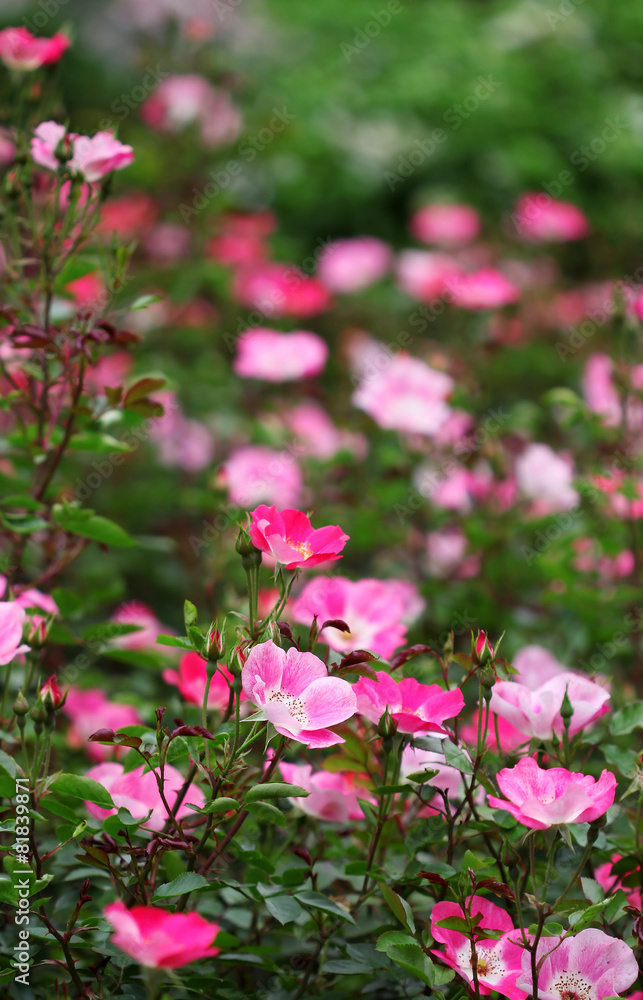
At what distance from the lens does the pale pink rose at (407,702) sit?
36.9 inches

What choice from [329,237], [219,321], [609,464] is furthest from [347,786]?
[329,237]

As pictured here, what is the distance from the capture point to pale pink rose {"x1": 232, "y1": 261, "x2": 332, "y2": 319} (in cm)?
285

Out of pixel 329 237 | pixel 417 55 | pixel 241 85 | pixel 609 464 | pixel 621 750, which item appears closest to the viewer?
pixel 621 750

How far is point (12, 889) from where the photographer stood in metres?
0.89

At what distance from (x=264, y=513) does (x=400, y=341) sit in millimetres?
2152

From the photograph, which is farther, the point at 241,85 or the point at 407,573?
the point at 241,85

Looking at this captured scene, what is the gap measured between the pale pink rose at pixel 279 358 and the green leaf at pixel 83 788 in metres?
1.40

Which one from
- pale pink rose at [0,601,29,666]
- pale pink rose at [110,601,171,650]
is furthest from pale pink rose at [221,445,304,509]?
pale pink rose at [0,601,29,666]

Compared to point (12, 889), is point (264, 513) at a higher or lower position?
higher

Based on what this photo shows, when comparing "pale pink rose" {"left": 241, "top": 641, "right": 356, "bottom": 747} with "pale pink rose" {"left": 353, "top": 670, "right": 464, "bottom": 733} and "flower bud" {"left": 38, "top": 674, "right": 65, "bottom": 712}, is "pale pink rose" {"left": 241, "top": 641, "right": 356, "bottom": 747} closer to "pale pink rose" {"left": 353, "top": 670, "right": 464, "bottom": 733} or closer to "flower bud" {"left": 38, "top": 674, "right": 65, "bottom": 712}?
"pale pink rose" {"left": 353, "top": 670, "right": 464, "bottom": 733}

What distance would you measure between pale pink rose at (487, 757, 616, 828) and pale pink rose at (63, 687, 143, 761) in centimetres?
82

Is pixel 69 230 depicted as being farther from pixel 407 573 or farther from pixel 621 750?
pixel 407 573

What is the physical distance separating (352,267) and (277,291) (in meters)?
0.69

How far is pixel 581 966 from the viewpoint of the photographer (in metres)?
0.90
